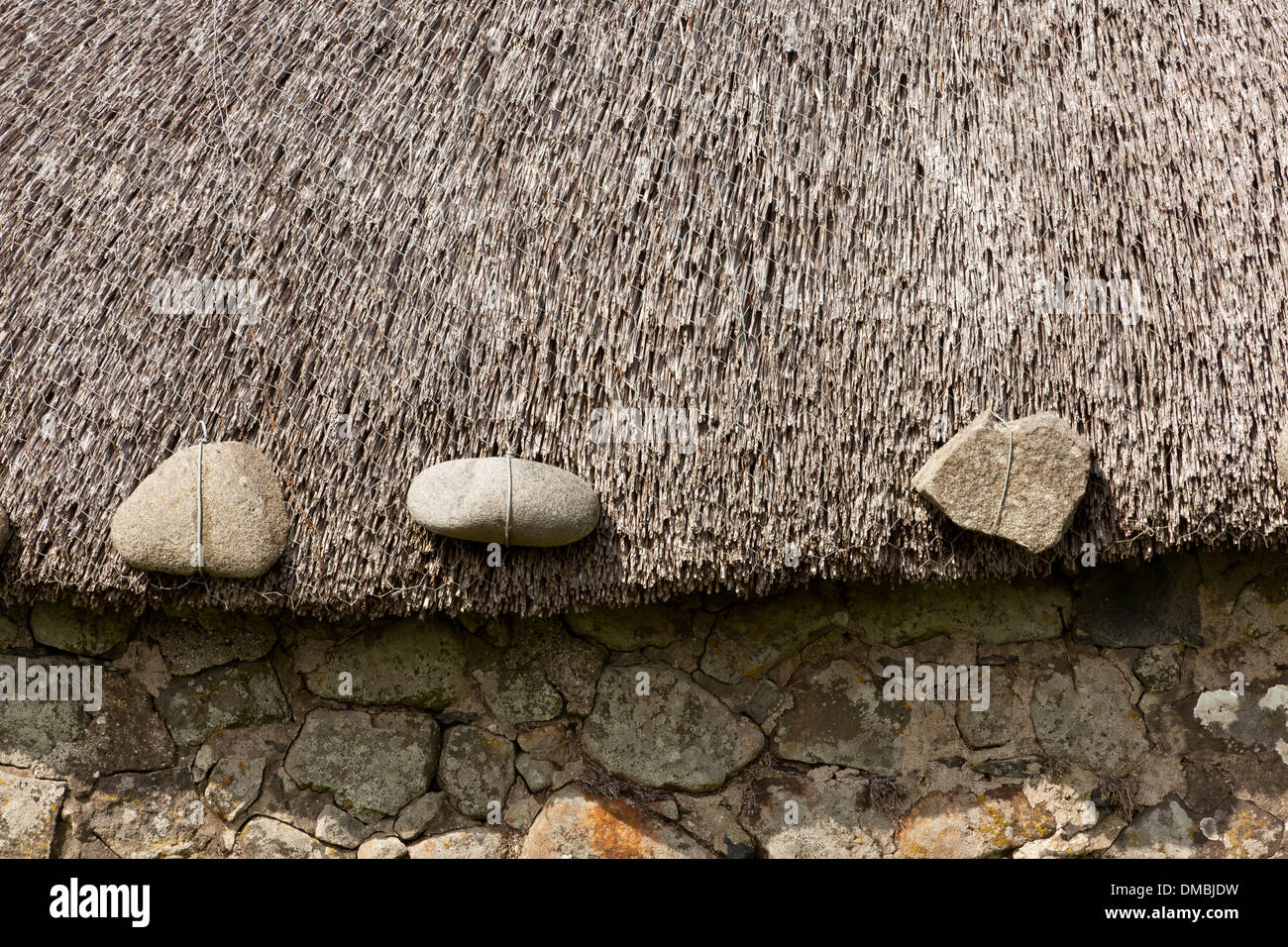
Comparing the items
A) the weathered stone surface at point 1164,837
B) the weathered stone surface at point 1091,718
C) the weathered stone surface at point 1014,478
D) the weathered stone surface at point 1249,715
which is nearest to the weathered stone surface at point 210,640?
the weathered stone surface at point 1014,478

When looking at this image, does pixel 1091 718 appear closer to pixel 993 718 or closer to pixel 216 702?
pixel 993 718

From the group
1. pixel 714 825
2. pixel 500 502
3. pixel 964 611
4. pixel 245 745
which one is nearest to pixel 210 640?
pixel 245 745

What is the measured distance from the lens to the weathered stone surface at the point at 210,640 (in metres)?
2.12

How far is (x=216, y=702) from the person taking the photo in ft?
6.97

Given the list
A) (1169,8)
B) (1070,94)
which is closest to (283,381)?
(1070,94)

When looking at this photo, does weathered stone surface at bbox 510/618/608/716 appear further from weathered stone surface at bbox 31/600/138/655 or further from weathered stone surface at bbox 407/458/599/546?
weathered stone surface at bbox 31/600/138/655

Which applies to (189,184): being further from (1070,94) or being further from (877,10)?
(1070,94)

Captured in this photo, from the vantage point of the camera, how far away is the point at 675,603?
7.00 ft

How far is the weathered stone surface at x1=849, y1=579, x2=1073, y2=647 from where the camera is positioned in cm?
214

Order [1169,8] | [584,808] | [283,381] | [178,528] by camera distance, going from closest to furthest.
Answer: [178,528] → [283,381] → [584,808] → [1169,8]

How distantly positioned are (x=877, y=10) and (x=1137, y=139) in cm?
71

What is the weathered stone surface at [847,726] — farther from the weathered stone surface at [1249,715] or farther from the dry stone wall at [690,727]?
the weathered stone surface at [1249,715]

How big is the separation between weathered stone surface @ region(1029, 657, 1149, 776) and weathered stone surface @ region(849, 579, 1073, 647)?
116mm

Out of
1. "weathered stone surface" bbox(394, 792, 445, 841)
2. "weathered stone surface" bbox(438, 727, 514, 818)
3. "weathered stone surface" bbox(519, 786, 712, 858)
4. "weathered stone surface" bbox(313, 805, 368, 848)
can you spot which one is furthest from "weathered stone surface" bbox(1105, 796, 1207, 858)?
"weathered stone surface" bbox(313, 805, 368, 848)
